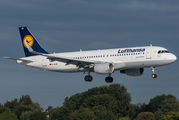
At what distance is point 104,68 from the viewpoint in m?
62.1

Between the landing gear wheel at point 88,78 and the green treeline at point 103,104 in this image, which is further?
the green treeline at point 103,104

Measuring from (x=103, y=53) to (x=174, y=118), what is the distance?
3991 cm

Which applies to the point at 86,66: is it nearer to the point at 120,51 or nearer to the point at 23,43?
the point at 120,51

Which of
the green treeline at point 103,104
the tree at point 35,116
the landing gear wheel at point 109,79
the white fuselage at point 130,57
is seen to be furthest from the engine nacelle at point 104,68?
the green treeline at point 103,104

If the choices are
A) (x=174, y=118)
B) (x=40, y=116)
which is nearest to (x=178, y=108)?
(x=174, y=118)

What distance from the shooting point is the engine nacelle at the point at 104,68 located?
62.1m

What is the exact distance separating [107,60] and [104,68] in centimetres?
245

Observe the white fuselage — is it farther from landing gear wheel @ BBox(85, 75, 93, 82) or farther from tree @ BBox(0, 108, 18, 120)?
tree @ BBox(0, 108, 18, 120)

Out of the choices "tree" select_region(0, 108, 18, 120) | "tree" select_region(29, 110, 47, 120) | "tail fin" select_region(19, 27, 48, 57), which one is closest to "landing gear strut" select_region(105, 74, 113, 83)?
"tail fin" select_region(19, 27, 48, 57)

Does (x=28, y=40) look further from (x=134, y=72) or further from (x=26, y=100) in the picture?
(x=26, y=100)

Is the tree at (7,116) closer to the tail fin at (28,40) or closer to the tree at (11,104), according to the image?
the tail fin at (28,40)

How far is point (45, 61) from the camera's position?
70562 mm

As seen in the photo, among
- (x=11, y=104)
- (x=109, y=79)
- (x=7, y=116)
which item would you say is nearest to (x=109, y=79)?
(x=109, y=79)

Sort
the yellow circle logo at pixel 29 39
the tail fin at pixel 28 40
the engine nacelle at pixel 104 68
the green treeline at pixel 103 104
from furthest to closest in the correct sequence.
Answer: the green treeline at pixel 103 104 < the yellow circle logo at pixel 29 39 < the tail fin at pixel 28 40 < the engine nacelle at pixel 104 68
